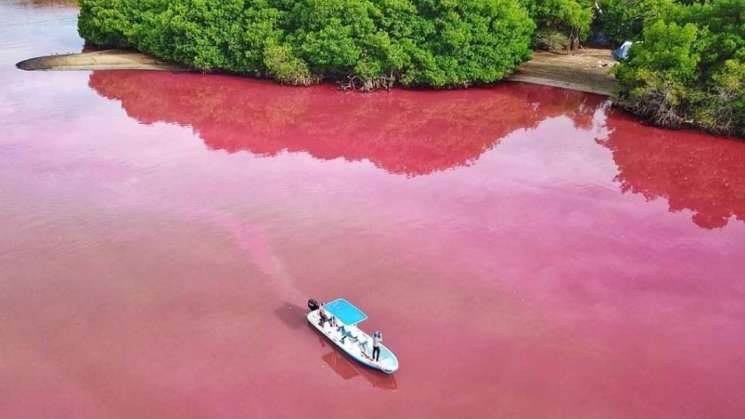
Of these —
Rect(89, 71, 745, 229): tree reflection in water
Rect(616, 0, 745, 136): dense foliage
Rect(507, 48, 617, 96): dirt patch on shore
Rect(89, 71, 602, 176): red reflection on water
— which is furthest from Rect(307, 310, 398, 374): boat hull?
Rect(507, 48, 617, 96): dirt patch on shore

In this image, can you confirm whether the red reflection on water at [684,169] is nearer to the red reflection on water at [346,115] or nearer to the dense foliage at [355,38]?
the red reflection on water at [346,115]

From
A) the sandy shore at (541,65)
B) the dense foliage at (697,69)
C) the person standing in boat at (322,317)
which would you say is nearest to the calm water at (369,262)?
the person standing in boat at (322,317)

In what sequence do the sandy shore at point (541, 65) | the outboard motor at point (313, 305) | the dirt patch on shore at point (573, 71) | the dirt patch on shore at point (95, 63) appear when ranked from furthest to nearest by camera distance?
the dirt patch on shore at point (95, 63) < the sandy shore at point (541, 65) < the dirt patch on shore at point (573, 71) < the outboard motor at point (313, 305)

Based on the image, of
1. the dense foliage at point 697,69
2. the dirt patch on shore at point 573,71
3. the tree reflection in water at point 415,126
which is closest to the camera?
the tree reflection in water at point 415,126

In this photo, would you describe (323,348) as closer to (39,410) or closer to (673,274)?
(39,410)

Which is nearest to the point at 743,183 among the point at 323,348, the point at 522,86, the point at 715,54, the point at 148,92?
the point at 715,54

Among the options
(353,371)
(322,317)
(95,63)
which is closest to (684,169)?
(322,317)

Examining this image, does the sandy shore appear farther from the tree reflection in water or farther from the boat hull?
the boat hull
